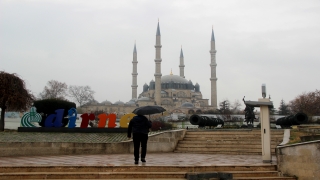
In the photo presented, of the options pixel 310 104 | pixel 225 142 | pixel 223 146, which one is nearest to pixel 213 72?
pixel 310 104

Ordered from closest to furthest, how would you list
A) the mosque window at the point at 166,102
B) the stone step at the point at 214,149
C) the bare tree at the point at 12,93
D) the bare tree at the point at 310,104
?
the stone step at the point at 214,149 → the bare tree at the point at 12,93 → the bare tree at the point at 310,104 → the mosque window at the point at 166,102

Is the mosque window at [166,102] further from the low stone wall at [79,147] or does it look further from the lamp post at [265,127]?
the lamp post at [265,127]

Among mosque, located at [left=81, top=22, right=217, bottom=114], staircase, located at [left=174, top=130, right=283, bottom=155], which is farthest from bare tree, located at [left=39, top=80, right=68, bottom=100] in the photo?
staircase, located at [left=174, top=130, right=283, bottom=155]

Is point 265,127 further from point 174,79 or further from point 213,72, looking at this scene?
point 174,79

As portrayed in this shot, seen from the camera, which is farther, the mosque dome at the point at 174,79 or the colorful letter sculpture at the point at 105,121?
the mosque dome at the point at 174,79

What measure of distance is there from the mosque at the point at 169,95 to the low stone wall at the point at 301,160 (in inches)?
2709

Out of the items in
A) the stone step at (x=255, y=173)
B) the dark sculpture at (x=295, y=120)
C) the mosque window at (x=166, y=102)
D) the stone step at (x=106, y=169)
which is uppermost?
the mosque window at (x=166, y=102)

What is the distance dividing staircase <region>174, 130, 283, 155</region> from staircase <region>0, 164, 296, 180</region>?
4.21 meters

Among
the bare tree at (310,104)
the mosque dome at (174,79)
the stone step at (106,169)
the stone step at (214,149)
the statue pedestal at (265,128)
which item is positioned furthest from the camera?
the mosque dome at (174,79)

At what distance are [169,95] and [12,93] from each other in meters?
79.2

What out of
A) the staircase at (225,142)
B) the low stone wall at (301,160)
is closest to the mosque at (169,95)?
Answer: the staircase at (225,142)

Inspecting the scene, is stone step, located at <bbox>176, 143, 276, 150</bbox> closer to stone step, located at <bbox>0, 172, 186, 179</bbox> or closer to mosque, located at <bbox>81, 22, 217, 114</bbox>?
stone step, located at <bbox>0, 172, 186, 179</bbox>

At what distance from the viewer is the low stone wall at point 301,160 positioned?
6793 millimetres

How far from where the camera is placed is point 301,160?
23.1 ft
